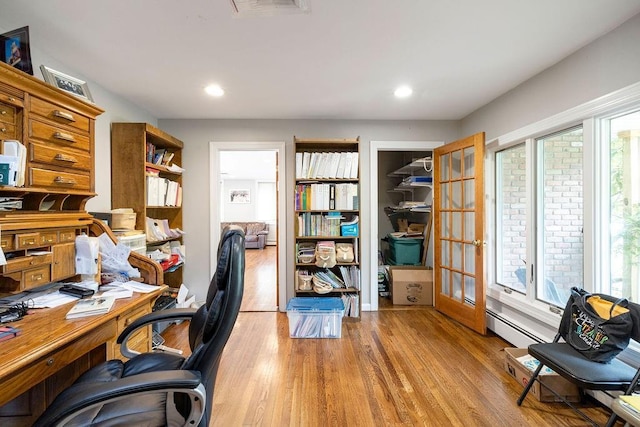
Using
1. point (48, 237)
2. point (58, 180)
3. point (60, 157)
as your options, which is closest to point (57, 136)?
point (60, 157)

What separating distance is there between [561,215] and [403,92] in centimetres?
164

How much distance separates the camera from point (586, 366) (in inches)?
58.0

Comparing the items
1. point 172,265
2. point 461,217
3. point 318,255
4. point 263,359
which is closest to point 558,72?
point 461,217

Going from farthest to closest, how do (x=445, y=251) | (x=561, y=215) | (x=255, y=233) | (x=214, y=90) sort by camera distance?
(x=255, y=233), (x=445, y=251), (x=214, y=90), (x=561, y=215)

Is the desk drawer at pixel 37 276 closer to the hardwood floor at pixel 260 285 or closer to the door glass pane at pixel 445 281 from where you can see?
the hardwood floor at pixel 260 285

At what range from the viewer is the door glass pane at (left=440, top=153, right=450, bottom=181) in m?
3.18

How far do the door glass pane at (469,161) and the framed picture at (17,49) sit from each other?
3.36 meters

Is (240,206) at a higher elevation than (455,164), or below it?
below

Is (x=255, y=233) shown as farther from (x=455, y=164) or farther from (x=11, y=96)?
(x=11, y=96)

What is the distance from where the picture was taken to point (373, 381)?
197cm

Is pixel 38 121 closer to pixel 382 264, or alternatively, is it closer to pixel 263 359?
pixel 263 359

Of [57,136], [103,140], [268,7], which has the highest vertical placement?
[268,7]

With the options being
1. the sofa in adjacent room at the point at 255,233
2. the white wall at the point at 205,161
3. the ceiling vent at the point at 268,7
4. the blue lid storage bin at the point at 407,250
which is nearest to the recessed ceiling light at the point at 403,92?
the white wall at the point at 205,161

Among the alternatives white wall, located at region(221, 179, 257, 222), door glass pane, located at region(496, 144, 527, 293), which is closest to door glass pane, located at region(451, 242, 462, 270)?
door glass pane, located at region(496, 144, 527, 293)
